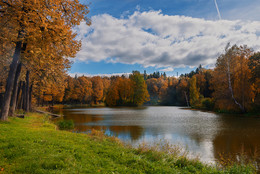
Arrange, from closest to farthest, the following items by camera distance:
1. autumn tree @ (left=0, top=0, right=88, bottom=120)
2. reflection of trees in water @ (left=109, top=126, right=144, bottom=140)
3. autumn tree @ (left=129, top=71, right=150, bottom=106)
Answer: autumn tree @ (left=0, top=0, right=88, bottom=120) < reflection of trees in water @ (left=109, top=126, right=144, bottom=140) < autumn tree @ (left=129, top=71, right=150, bottom=106)

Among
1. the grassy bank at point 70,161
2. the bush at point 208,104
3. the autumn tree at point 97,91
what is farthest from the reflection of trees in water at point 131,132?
the autumn tree at point 97,91

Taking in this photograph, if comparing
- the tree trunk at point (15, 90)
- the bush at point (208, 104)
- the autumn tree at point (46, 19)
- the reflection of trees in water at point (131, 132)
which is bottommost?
the reflection of trees in water at point (131, 132)

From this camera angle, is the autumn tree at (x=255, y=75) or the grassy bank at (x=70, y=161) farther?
the autumn tree at (x=255, y=75)

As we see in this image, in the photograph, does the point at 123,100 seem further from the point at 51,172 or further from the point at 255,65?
the point at 51,172

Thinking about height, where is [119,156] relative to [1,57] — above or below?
below

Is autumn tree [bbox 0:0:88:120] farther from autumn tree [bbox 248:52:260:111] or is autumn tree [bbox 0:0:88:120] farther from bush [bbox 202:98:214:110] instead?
bush [bbox 202:98:214:110]

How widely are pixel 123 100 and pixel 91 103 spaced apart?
61.1ft

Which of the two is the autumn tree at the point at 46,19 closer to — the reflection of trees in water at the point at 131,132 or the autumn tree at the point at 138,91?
the reflection of trees in water at the point at 131,132

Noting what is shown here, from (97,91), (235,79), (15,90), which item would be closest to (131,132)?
(15,90)

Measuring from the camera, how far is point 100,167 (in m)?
5.40

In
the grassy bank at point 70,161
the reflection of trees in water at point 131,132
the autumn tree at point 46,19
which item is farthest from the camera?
the reflection of trees in water at point 131,132

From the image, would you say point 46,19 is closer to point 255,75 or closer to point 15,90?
point 15,90

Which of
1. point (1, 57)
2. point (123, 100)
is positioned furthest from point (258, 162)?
point (123, 100)

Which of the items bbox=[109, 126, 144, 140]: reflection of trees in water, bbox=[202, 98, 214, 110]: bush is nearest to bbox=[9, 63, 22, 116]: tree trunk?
bbox=[109, 126, 144, 140]: reflection of trees in water
